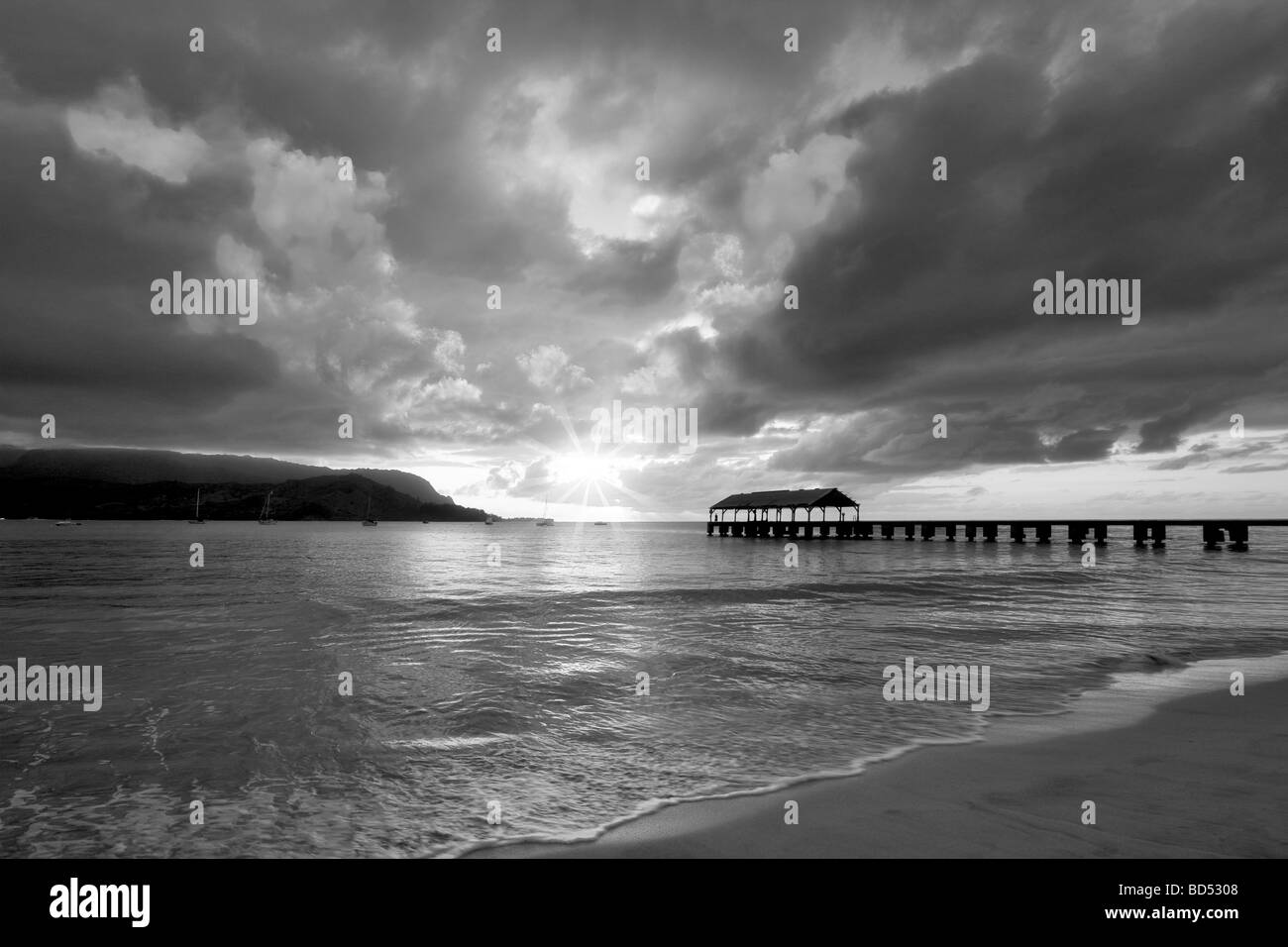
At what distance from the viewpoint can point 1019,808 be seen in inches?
204

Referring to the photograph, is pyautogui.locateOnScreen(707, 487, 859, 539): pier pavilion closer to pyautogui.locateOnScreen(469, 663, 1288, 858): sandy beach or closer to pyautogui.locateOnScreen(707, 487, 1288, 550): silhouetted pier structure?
pyautogui.locateOnScreen(707, 487, 1288, 550): silhouetted pier structure

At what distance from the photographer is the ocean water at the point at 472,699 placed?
5.20 meters

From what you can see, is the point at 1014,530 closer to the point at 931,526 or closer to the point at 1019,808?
the point at 931,526

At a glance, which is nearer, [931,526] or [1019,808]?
[1019,808]

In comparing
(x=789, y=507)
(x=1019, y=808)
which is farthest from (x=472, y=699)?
(x=789, y=507)

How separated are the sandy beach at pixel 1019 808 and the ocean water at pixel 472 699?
19.4 inches

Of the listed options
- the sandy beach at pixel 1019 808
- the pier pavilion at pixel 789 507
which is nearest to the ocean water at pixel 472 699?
the sandy beach at pixel 1019 808

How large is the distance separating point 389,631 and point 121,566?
2948 centimetres

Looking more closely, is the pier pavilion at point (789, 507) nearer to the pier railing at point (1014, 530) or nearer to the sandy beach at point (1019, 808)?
the pier railing at point (1014, 530)

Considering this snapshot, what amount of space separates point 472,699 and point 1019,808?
7.08 m
